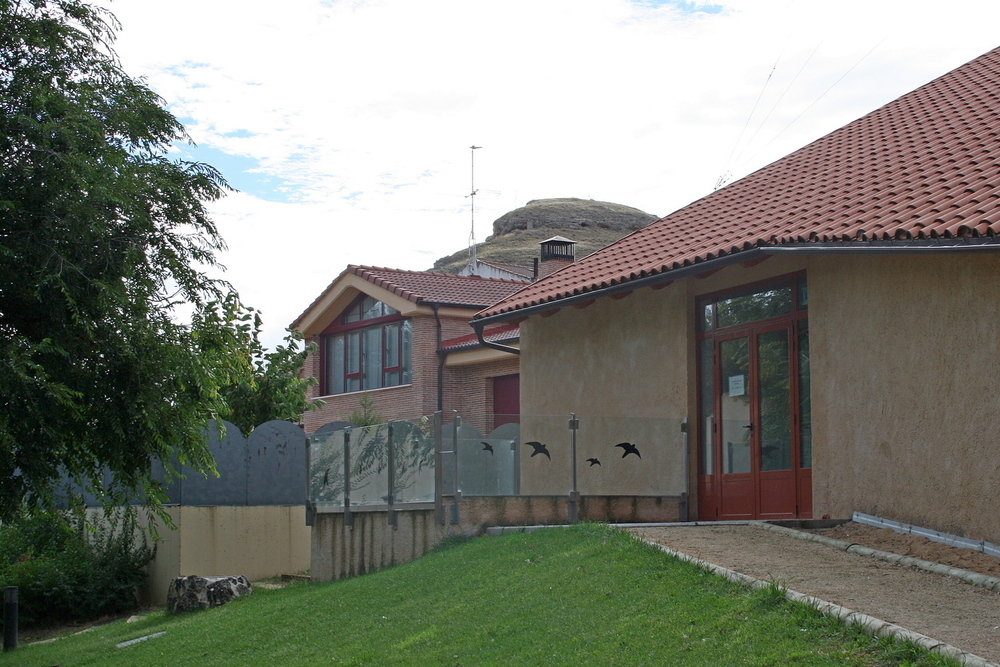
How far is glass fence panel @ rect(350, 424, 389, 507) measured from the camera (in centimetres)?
1349

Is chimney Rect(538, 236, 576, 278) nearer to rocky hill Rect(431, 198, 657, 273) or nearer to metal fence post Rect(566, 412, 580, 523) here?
metal fence post Rect(566, 412, 580, 523)

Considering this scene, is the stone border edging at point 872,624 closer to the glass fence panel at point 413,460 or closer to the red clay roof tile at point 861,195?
the red clay roof tile at point 861,195

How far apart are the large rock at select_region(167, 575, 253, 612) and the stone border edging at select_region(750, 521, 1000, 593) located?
22.9 ft

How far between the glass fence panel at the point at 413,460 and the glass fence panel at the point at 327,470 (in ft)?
4.83

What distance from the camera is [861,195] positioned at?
12.1 metres

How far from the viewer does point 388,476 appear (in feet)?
43.9

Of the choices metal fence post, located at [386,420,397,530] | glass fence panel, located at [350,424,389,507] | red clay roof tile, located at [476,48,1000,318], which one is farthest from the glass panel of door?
glass fence panel, located at [350,424,389,507]

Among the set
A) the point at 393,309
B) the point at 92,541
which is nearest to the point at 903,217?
the point at 92,541

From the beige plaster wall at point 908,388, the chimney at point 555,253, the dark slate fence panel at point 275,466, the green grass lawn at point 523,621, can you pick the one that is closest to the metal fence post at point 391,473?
the green grass lawn at point 523,621

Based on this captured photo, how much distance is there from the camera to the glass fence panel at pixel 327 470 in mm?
14523

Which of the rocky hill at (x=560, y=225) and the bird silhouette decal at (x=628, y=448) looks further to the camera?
the rocky hill at (x=560, y=225)

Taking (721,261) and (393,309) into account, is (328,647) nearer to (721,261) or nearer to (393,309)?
(721,261)

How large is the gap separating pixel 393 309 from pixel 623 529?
73.3 ft

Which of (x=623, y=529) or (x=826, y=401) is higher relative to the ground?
(x=826, y=401)
